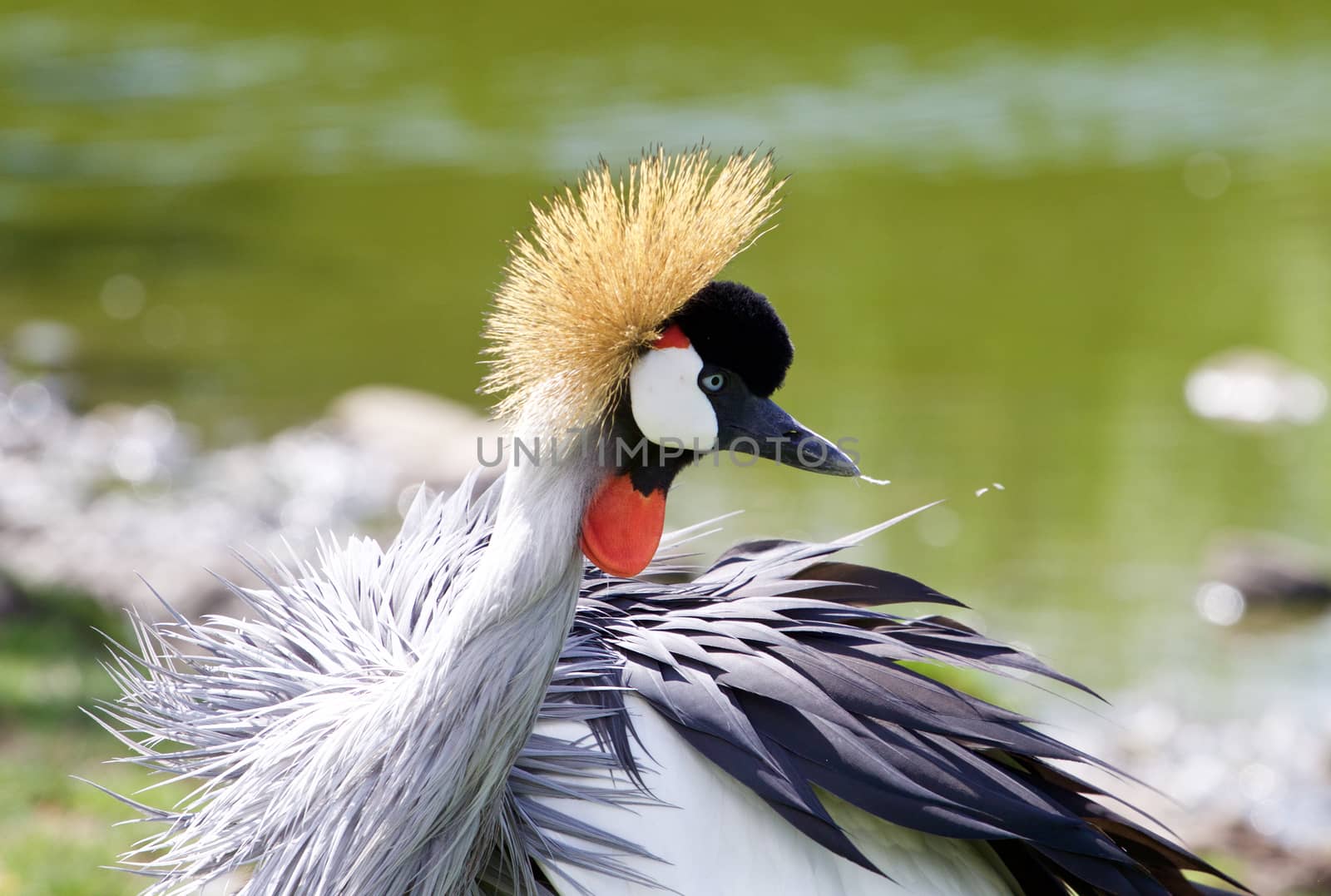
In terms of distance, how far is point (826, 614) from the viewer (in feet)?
5.82

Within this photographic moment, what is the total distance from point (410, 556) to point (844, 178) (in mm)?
6689

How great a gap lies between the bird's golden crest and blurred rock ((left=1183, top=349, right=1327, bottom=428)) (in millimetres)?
4158

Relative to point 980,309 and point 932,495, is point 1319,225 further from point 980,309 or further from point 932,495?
point 932,495

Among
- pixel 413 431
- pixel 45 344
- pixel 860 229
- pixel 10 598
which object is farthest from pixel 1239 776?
pixel 45 344

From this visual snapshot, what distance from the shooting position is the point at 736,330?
1.43 m

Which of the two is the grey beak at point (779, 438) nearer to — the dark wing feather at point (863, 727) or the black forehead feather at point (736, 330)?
the black forehead feather at point (736, 330)

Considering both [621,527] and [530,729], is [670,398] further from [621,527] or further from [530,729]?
[530,729]

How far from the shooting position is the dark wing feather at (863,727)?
60.2 inches

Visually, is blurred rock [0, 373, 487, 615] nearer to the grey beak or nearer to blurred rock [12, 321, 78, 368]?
blurred rock [12, 321, 78, 368]

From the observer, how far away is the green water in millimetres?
4527

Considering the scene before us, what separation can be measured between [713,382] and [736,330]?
0.19 ft

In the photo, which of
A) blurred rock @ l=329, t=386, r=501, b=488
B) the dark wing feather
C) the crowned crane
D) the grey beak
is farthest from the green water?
Result: the grey beak

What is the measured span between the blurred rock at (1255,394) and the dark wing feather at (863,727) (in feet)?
12.4

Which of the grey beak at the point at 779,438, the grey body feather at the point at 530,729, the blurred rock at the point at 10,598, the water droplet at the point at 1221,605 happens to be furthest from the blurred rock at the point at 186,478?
the grey beak at the point at 779,438
